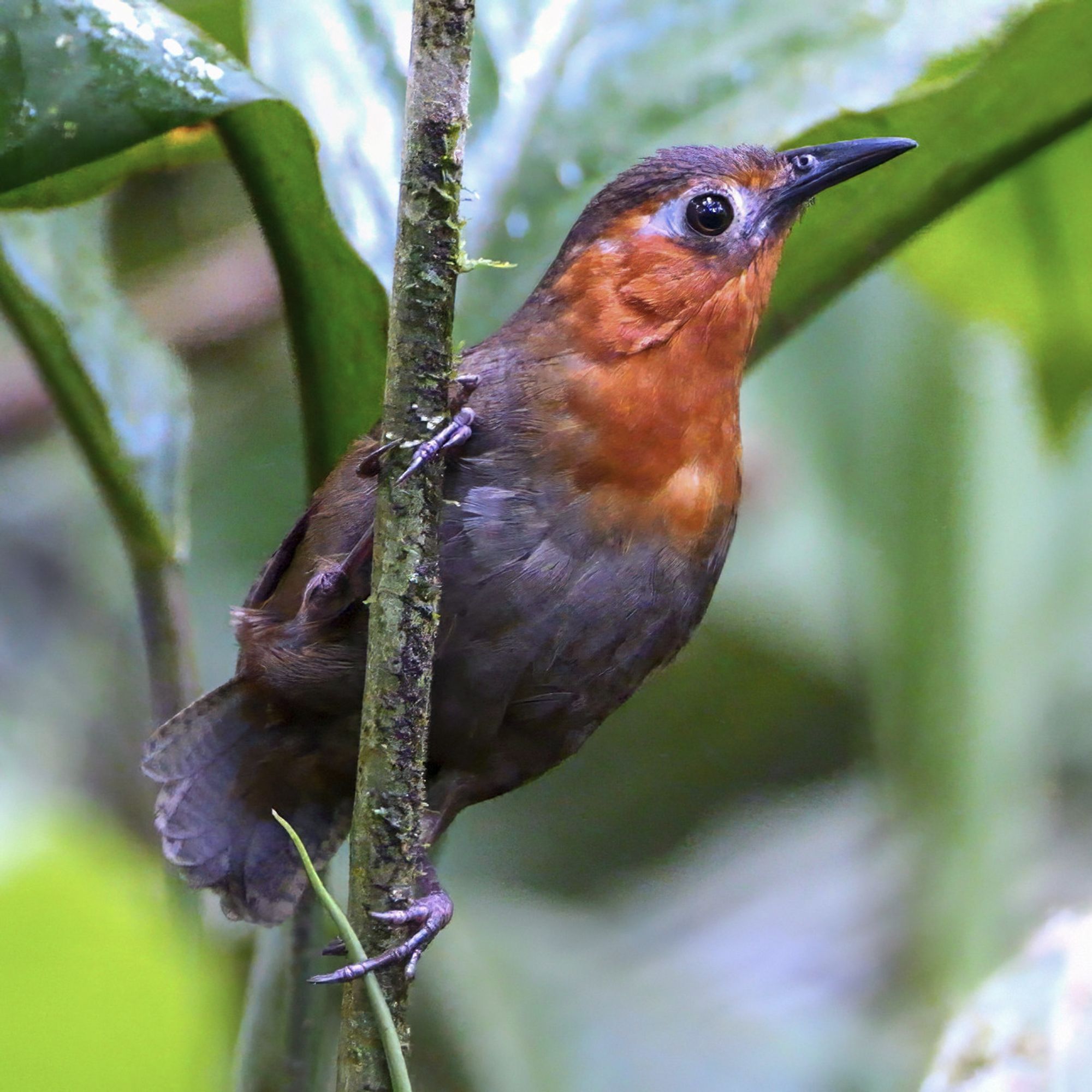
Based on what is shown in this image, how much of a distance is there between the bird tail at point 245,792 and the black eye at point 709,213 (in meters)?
1.06

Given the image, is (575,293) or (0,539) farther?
(0,539)

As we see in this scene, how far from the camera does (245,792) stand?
2.58 m

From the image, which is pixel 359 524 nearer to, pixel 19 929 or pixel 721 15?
pixel 721 15

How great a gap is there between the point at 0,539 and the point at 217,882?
1.75 meters

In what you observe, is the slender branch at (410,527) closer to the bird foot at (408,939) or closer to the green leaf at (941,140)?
the bird foot at (408,939)

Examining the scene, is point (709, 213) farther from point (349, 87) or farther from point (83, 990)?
point (83, 990)

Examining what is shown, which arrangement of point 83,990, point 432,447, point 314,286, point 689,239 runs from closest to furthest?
point 83,990, point 432,447, point 314,286, point 689,239

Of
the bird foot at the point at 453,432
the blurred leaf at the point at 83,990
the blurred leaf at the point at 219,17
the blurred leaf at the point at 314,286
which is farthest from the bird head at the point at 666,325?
the blurred leaf at the point at 83,990

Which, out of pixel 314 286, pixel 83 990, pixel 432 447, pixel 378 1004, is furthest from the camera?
pixel 314 286

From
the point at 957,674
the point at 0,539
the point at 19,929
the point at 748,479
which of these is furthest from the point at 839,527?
the point at 19,929

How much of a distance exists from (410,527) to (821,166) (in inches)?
43.4

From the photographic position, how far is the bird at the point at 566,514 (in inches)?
81.4

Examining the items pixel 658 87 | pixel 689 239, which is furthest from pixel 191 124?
pixel 658 87

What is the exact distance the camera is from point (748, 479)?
3.87 meters
